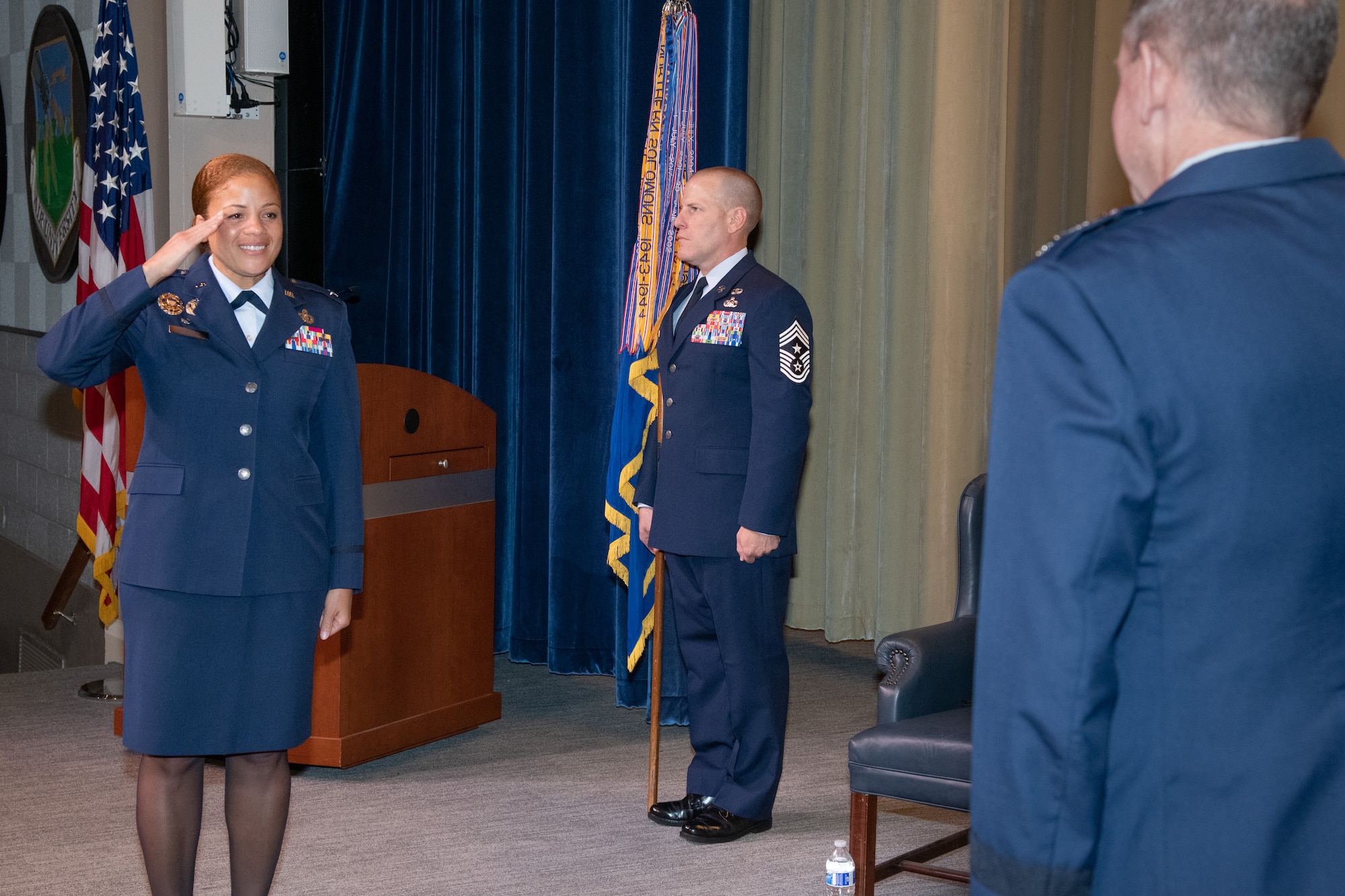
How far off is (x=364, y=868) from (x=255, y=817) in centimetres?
67

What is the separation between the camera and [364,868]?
9.70 ft

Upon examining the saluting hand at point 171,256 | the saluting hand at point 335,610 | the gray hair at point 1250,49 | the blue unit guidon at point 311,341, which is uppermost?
A: the gray hair at point 1250,49

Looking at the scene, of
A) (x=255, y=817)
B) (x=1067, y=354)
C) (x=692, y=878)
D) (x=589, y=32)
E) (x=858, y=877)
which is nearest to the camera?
(x=1067, y=354)

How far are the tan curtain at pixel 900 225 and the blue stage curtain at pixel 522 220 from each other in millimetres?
701

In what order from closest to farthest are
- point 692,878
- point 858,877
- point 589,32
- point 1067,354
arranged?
point 1067,354, point 858,877, point 692,878, point 589,32

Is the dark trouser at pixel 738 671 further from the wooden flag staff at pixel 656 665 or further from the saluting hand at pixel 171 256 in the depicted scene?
the saluting hand at pixel 171 256

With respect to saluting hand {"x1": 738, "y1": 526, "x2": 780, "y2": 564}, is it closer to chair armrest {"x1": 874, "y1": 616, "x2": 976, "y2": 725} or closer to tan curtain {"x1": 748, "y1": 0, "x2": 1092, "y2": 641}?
chair armrest {"x1": 874, "y1": 616, "x2": 976, "y2": 725}

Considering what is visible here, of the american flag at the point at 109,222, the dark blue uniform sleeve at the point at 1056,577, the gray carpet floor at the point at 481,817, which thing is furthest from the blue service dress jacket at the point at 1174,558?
the american flag at the point at 109,222

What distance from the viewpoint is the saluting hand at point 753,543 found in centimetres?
312

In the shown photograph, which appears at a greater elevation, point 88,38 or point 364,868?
point 88,38

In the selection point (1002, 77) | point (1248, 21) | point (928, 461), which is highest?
point (1002, 77)

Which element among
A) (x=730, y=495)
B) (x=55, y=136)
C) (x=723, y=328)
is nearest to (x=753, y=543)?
(x=730, y=495)

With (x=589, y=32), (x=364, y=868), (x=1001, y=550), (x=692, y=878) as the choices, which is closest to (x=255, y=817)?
(x=364, y=868)

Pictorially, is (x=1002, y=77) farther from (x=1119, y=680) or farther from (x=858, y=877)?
(x=1119, y=680)
